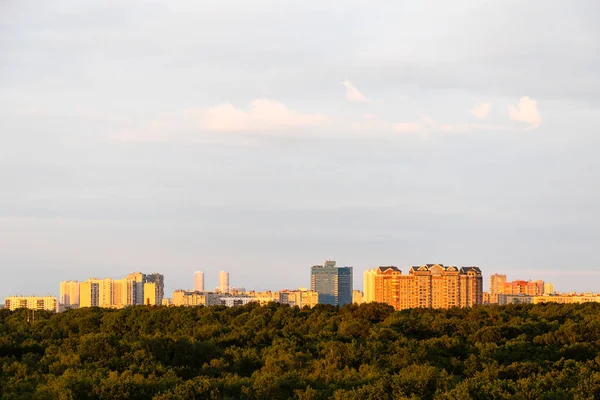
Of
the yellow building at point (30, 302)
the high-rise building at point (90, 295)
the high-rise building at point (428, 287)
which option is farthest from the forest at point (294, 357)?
the high-rise building at point (90, 295)

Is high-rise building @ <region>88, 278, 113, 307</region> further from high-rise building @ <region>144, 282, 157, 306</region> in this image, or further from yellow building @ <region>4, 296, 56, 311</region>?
yellow building @ <region>4, 296, 56, 311</region>

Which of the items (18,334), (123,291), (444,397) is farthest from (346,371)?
(123,291)

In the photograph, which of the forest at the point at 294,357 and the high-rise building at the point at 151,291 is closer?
the forest at the point at 294,357

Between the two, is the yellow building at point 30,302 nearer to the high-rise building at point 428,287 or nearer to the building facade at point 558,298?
the high-rise building at point 428,287

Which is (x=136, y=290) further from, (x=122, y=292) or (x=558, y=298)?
(x=558, y=298)

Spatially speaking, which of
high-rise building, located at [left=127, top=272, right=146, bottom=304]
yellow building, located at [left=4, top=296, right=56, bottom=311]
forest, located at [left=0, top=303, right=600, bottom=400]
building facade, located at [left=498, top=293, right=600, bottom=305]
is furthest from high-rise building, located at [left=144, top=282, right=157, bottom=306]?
forest, located at [left=0, top=303, right=600, bottom=400]

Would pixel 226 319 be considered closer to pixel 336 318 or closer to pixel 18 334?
pixel 336 318
